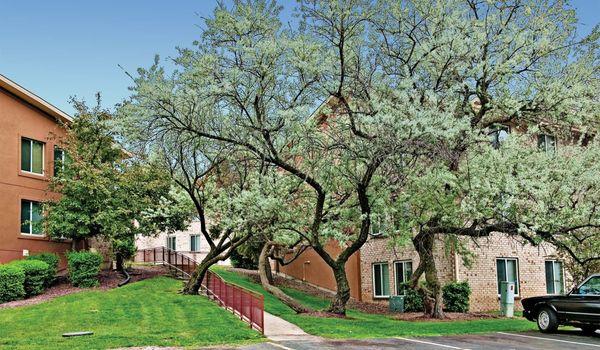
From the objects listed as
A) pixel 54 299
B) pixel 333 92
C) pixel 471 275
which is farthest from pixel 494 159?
pixel 54 299

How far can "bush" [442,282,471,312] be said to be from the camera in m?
23.7

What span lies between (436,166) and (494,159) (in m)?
1.71

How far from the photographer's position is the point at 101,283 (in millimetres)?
26344

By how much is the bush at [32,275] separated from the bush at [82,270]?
1.19m

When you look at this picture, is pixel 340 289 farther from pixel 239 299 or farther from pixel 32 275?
pixel 32 275

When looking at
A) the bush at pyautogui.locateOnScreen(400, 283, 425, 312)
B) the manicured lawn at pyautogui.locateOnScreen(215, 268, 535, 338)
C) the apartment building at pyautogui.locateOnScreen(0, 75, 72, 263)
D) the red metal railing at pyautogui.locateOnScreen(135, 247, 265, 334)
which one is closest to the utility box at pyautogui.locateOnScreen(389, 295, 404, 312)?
the bush at pyautogui.locateOnScreen(400, 283, 425, 312)

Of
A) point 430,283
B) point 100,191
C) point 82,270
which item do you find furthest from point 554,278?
point 82,270

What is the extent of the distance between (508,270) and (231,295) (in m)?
12.8

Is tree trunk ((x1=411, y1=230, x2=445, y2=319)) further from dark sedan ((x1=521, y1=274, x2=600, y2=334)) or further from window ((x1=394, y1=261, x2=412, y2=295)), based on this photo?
window ((x1=394, y1=261, x2=412, y2=295))

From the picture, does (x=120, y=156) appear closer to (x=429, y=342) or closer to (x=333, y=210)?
(x=333, y=210)

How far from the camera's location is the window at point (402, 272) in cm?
2703

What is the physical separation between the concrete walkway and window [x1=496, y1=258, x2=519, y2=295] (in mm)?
11274

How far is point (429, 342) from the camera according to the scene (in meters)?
15.0

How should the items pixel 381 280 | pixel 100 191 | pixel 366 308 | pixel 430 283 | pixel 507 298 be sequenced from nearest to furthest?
pixel 430 283, pixel 507 298, pixel 100 191, pixel 366 308, pixel 381 280
